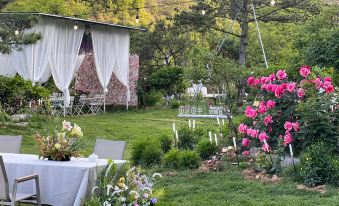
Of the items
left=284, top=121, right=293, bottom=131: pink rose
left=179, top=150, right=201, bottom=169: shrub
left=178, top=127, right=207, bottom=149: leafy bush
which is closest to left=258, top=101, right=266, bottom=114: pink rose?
left=284, top=121, right=293, bottom=131: pink rose

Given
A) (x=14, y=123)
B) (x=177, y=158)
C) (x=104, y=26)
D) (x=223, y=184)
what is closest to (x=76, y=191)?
(x=223, y=184)

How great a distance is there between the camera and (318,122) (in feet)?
23.1

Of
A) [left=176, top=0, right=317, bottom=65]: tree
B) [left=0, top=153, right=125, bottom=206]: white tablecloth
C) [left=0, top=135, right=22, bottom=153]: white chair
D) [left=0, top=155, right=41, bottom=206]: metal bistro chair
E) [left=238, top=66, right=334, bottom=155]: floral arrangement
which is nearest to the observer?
[left=0, top=155, right=41, bottom=206]: metal bistro chair

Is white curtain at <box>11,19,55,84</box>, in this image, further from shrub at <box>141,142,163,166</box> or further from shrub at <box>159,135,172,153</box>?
shrub at <box>141,142,163,166</box>

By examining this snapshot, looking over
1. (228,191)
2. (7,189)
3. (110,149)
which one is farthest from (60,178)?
(228,191)

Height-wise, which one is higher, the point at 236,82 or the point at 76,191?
the point at 236,82

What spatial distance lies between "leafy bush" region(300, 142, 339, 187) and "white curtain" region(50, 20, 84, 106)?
12.5 meters

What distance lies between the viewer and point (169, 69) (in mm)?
24656

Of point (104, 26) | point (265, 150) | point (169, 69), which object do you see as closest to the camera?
point (265, 150)

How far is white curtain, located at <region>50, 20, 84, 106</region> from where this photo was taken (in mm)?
17922

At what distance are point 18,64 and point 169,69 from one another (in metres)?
8.63

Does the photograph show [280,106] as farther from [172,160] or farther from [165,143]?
[165,143]

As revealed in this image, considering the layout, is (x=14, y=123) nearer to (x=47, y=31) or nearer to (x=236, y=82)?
(x=47, y=31)

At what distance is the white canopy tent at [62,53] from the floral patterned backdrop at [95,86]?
0.47 m
